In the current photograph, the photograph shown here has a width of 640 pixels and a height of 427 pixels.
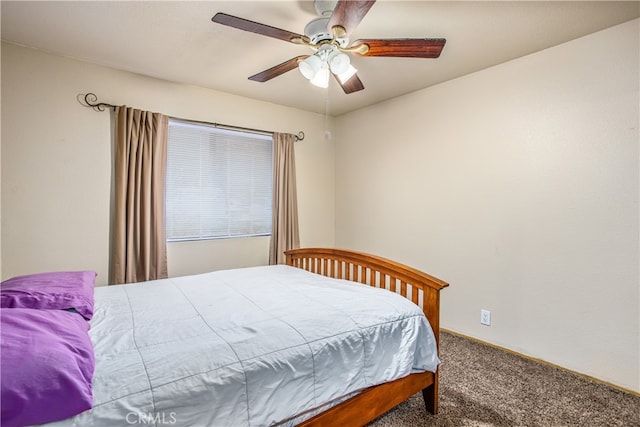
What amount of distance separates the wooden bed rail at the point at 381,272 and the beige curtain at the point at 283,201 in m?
0.61

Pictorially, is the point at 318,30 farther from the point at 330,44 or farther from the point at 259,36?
the point at 259,36

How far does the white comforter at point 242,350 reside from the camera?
0.97 meters

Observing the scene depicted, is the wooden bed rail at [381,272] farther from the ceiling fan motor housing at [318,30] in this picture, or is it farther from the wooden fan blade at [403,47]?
the ceiling fan motor housing at [318,30]

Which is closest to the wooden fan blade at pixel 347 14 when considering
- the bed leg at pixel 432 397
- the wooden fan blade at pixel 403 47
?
the wooden fan blade at pixel 403 47

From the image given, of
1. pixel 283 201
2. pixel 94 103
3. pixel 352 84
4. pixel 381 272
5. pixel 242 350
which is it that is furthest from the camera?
pixel 283 201

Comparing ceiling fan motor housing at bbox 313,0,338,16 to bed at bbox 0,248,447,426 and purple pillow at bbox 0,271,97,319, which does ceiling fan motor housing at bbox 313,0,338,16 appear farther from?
purple pillow at bbox 0,271,97,319

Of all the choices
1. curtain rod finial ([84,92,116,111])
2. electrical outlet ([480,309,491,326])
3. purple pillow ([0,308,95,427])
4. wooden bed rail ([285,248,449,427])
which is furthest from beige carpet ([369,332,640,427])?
curtain rod finial ([84,92,116,111])

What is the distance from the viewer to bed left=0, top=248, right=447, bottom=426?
978 millimetres

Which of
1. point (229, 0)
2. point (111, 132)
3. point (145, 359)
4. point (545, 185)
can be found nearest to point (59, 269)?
point (111, 132)

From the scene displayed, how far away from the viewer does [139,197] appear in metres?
2.69

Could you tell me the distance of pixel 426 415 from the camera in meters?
1.71

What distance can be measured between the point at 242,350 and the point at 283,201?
8.11 feet

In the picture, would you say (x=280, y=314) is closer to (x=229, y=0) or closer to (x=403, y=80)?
(x=229, y=0)

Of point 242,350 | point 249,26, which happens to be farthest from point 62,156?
point 242,350
